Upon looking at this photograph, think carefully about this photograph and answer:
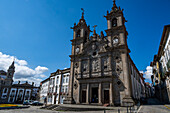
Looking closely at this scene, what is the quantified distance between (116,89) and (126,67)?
4704 mm

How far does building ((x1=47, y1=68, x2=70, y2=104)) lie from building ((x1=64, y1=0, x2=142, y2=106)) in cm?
623

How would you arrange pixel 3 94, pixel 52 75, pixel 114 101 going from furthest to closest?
pixel 3 94
pixel 52 75
pixel 114 101

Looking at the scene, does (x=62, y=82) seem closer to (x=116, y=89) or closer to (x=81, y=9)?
(x=116, y=89)

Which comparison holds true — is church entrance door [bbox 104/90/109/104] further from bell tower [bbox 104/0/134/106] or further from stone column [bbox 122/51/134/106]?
stone column [bbox 122/51/134/106]

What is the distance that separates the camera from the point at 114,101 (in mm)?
22766

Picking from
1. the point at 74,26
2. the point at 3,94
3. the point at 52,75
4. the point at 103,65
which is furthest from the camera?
the point at 3,94

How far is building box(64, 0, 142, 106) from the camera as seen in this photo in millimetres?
23188


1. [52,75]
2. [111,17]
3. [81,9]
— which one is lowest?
[52,75]

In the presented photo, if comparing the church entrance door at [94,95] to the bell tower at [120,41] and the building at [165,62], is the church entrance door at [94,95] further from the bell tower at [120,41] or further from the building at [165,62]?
the building at [165,62]

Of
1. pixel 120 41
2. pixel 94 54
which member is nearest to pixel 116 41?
pixel 120 41

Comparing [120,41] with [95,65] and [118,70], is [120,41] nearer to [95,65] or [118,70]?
[118,70]

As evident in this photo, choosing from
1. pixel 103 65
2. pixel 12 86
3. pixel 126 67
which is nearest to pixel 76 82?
pixel 103 65

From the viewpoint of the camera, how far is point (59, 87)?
36.5 metres

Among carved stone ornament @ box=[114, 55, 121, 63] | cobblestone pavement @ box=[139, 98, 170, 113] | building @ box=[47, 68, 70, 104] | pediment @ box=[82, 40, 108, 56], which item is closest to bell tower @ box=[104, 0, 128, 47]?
pediment @ box=[82, 40, 108, 56]
